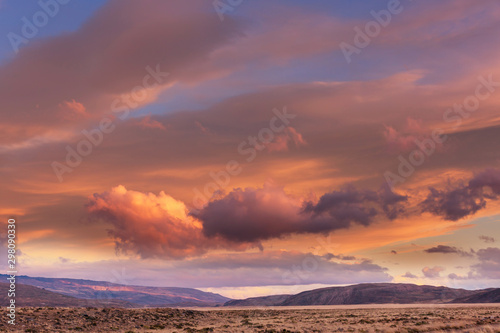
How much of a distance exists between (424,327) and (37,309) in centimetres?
5860

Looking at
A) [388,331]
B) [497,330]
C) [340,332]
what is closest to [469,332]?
[497,330]

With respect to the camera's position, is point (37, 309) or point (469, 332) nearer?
point (469, 332)

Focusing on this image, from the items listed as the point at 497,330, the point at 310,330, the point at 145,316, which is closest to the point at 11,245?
the point at 310,330

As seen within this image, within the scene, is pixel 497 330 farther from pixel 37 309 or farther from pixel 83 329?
pixel 37 309

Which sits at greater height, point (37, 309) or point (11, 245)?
point (11, 245)

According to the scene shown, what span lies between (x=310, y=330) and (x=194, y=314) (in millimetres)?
44774

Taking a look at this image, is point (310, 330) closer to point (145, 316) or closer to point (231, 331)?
point (231, 331)

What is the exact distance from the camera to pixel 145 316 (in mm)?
82625

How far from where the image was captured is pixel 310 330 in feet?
193

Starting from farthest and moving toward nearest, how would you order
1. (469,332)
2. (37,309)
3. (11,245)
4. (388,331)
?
(37,309)
(388,331)
(469,332)
(11,245)

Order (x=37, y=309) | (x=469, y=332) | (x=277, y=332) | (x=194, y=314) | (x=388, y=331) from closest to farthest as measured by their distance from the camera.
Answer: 1. (x=469, y=332)
2. (x=388, y=331)
3. (x=277, y=332)
4. (x=37, y=309)
5. (x=194, y=314)

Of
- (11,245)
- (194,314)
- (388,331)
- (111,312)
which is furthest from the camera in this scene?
(194,314)

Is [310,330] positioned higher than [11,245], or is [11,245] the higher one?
[11,245]

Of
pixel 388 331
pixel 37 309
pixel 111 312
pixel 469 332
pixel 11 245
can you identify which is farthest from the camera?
pixel 111 312
